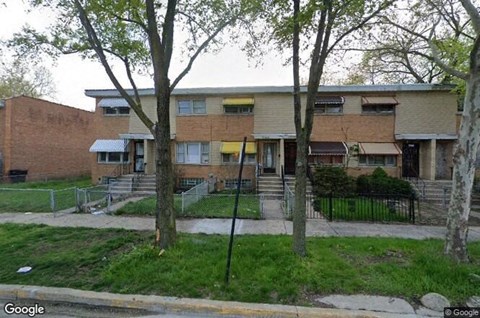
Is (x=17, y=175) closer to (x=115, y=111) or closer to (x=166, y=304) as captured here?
(x=115, y=111)

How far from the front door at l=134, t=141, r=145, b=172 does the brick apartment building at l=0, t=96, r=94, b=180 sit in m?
9.45

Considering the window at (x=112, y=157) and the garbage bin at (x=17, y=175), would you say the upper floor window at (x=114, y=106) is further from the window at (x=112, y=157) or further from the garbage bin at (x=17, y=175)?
the garbage bin at (x=17, y=175)

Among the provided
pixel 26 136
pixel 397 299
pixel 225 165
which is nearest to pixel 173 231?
pixel 397 299

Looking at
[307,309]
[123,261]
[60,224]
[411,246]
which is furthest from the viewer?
[60,224]

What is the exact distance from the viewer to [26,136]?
2186 centimetres

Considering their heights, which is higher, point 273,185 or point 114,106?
point 114,106

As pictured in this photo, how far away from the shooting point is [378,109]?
17.4 metres

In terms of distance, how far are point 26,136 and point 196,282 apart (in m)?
23.9

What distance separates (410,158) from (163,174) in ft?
57.5

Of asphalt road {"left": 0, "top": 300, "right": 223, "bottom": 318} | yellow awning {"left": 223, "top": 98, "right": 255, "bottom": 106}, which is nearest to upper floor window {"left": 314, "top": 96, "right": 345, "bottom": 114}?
yellow awning {"left": 223, "top": 98, "right": 255, "bottom": 106}

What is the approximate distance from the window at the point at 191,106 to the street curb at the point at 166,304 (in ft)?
48.4

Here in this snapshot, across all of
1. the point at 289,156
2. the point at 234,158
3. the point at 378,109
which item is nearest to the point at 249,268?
the point at 234,158

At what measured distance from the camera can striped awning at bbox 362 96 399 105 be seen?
16766 millimetres

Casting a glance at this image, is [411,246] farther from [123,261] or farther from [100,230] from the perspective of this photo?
[100,230]
